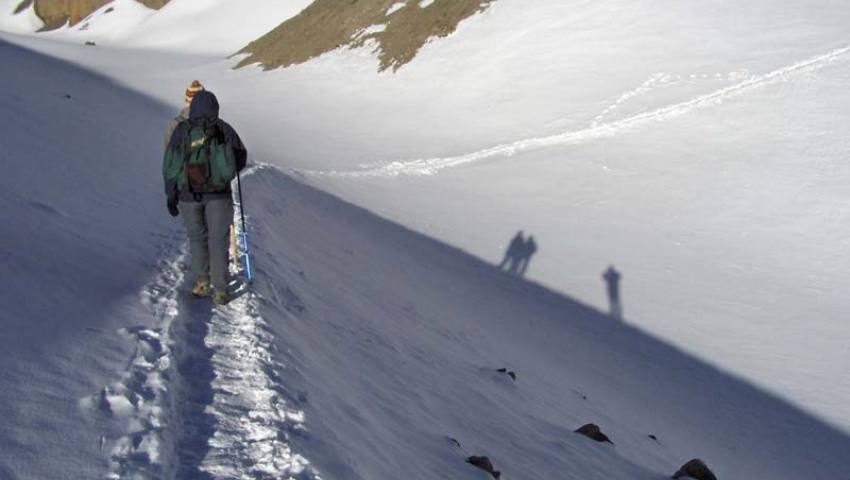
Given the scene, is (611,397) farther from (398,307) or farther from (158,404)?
(158,404)

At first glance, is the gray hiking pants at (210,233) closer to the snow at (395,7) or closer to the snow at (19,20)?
the snow at (395,7)

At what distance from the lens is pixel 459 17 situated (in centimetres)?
3369

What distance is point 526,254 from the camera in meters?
15.3

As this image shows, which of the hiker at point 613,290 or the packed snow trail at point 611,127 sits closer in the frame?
the hiker at point 613,290

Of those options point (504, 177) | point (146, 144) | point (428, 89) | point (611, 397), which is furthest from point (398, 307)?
point (428, 89)

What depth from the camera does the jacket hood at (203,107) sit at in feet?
19.2

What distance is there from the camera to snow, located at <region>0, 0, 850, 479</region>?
4656 millimetres

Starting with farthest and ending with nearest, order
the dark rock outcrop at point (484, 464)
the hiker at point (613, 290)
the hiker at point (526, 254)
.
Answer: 1. the hiker at point (526, 254)
2. the hiker at point (613, 290)
3. the dark rock outcrop at point (484, 464)

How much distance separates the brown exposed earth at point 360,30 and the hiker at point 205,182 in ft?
88.3

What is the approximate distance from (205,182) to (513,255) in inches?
382

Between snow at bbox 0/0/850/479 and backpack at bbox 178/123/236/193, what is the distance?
981 millimetres

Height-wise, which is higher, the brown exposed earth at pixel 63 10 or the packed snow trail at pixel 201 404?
the brown exposed earth at pixel 63 10

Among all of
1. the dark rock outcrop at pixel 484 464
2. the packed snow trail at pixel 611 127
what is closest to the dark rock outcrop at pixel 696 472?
the dark rock outcrop at pixel 484 464

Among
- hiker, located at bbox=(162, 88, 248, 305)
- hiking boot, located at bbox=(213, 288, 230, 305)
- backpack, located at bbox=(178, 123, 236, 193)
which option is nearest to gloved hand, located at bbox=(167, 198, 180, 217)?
hiker, located at bbox=(162, 88, 248, 305)
